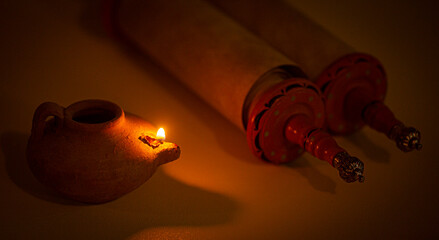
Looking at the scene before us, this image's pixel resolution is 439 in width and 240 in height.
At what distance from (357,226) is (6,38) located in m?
2.21

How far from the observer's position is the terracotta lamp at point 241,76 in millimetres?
1702

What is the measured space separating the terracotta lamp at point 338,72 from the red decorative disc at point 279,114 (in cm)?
20

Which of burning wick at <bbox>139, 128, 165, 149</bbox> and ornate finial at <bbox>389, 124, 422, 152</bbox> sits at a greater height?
ornate finial at <bbox>389, 124, 422, 152</bbox>

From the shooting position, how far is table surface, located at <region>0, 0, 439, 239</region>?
149 cm

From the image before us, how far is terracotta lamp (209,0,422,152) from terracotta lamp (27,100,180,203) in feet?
3.04

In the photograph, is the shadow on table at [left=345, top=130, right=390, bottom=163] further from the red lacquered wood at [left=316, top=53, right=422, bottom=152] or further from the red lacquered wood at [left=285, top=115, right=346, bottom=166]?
the red lacquered wood at [left=285, top=115, right=346, bottom=166]

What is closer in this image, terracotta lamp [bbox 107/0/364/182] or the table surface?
the table surface

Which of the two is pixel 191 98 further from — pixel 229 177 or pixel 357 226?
pixel 357 226

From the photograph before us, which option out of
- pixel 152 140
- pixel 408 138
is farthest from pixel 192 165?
pixel 408 138

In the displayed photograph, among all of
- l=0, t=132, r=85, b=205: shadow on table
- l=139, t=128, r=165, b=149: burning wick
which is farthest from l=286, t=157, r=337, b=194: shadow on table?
l=0, t=132, r=85, b=205: shadow on table

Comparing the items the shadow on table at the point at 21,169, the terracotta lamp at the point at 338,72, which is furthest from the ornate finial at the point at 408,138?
the shadow on table at the point at 21,169

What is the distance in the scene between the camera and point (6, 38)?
2.43m

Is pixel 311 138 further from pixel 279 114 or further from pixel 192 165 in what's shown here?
pixel 192 165

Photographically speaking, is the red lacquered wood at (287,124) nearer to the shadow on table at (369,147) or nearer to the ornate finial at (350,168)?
the ornate finial at (350,168)
